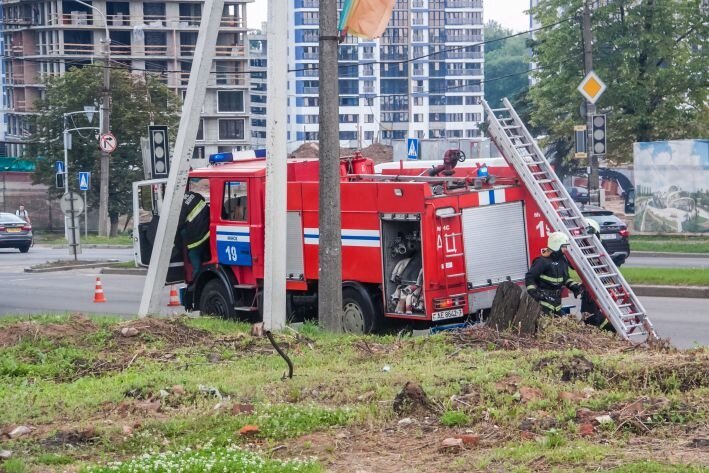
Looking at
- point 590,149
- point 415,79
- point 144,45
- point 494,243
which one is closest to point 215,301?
point 494,243

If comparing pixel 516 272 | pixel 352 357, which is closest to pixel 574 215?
pixel 516 272

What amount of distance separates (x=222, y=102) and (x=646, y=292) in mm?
75243

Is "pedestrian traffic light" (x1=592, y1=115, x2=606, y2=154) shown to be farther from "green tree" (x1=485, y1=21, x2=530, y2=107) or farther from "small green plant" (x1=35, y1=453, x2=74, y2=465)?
"green tree" (x1=485, y1=21, x2=530, y2=107)

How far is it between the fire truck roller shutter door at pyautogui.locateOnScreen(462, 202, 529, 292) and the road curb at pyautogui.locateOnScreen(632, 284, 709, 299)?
647 centimetres

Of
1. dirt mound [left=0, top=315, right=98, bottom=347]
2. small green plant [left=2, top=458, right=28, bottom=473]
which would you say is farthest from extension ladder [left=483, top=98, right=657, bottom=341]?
small green plant [left=2, top=458, right=28, bottom=473]

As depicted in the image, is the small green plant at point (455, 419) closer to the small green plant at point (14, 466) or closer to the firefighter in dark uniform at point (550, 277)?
the small green plant at point (14, 466)

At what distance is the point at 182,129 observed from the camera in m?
15.1

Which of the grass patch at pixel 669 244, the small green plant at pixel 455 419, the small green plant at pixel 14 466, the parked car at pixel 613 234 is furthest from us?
the grass patch at pixel 669 244

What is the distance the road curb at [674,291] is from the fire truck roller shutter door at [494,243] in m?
6.47

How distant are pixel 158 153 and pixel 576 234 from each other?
11.1 metres

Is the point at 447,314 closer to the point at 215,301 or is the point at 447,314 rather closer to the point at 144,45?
the point at 215,301

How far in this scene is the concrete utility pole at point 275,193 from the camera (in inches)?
533

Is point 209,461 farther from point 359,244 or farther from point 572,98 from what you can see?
point 572,98

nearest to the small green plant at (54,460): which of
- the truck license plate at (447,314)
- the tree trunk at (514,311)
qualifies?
the tree trunk at (514,311)
